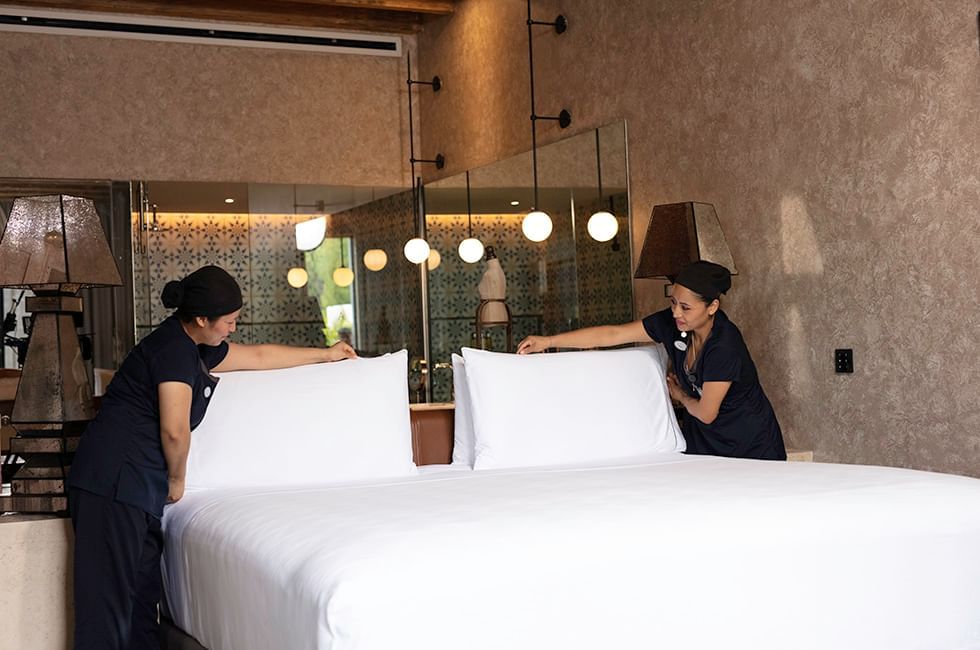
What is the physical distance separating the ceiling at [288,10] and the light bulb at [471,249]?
1.66 metres

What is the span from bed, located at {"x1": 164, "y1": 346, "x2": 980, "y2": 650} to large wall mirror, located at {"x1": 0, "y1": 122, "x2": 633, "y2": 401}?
10.9ft

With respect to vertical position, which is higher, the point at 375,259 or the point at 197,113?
the point at 197,113

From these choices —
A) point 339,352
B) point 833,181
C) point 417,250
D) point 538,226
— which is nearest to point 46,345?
point 339,352

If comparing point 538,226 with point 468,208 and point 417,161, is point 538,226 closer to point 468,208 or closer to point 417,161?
point 468,208

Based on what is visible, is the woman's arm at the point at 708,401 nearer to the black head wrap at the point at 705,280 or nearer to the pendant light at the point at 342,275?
the black head wrap at the point at 705,280

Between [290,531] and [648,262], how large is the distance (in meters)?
2.64

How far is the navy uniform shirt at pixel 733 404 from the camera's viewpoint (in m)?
4.17

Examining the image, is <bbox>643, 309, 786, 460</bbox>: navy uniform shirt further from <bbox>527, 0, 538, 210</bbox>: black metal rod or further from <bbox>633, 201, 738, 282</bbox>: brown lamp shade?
<bbox>527, 0, 538, 210</bbox>: black metal rod

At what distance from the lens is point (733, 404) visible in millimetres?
4258

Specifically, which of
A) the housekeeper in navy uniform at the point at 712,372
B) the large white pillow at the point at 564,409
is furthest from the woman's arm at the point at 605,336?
the large white pillow at the point at 564,409

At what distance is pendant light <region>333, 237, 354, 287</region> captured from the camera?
25.9 feet

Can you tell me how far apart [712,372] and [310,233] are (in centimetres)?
434

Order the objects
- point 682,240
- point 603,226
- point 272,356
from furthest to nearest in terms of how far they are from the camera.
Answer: point 603,226
point 682,240
point 272,356

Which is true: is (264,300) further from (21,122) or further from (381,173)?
(21,122)
